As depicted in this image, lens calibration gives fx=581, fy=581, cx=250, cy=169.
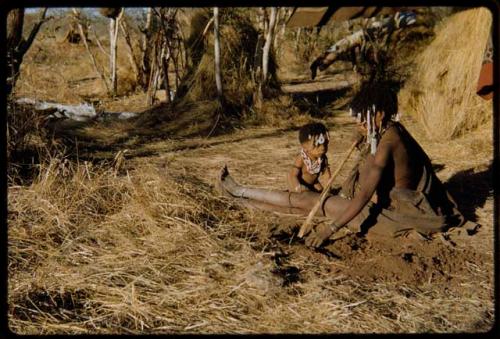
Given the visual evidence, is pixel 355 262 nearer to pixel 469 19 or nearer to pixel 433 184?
pixel 433 184

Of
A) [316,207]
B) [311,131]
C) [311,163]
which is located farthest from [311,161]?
[316,207]

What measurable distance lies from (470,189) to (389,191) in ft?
5.03

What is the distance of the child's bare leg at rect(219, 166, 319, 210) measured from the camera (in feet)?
14.4

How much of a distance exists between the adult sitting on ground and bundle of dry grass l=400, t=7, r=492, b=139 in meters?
3.06

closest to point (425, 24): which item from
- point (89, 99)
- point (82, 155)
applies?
point (89, 99)

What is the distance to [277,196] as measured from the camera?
449cm

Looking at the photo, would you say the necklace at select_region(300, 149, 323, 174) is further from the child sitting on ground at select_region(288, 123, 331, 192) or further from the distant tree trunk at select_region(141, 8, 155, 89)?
the distant tree trunk at select_region(141, 8, 155, 89)

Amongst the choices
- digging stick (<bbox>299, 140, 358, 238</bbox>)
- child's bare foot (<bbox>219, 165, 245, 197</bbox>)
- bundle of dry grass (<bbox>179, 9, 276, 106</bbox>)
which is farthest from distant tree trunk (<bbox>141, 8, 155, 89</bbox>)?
digging stick (<bbox>299, 140, 358, 238</bbox>)

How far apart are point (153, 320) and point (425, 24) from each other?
41.4 ft

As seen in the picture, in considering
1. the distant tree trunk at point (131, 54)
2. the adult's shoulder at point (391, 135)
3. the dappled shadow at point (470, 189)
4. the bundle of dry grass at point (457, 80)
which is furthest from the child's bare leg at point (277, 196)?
the distant tree trunk at point (131, 54)

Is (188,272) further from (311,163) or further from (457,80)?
(457,80)

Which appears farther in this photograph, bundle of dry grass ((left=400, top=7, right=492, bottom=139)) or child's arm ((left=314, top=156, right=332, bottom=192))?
bundle of dry grass ((left=400, top=7, right=492, bottom=139))

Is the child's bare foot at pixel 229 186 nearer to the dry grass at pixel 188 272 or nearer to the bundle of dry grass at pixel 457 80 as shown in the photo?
the dry grass at pixel 188 272

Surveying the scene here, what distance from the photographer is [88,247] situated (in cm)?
363
